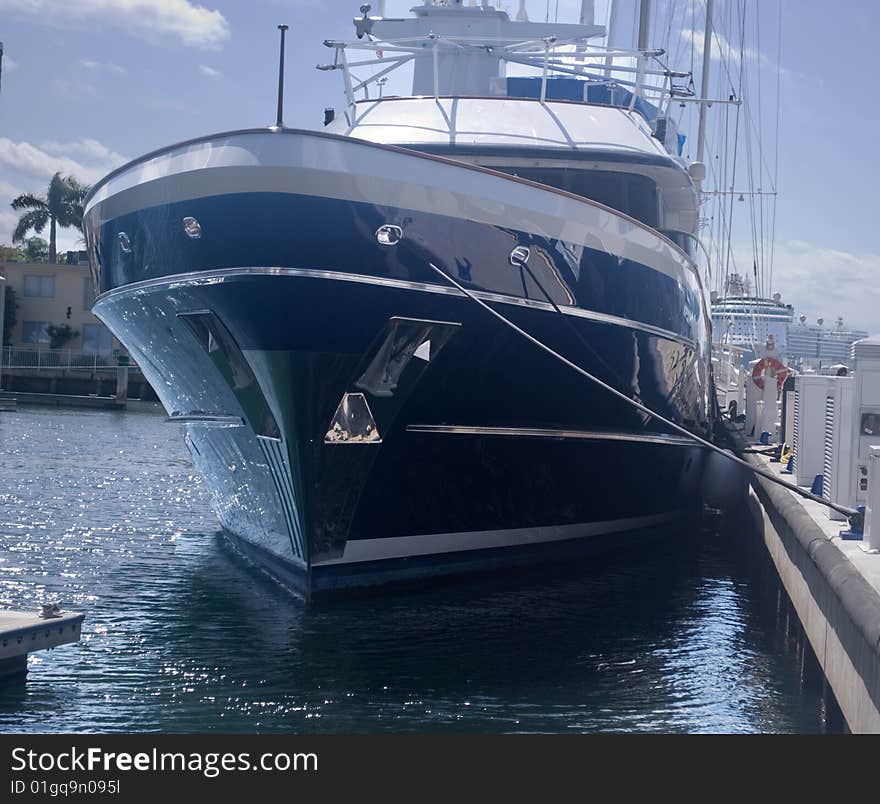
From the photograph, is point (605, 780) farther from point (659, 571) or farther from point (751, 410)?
point (751, 410)

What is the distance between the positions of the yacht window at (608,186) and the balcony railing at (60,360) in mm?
37762

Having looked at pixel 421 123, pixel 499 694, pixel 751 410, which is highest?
pixel 421 123

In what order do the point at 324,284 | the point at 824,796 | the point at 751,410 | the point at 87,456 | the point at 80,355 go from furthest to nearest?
the point at 80,355, the point at 87,456, the point at 751,410, the point at 324,284, the point at 824,796

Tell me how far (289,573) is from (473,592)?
5.27 ft

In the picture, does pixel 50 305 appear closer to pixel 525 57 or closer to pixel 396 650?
pixel 525 57

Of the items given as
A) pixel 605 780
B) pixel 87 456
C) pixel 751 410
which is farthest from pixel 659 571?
pixel 87 456

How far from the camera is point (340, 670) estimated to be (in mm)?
8164

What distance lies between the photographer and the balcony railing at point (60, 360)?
48353 mm

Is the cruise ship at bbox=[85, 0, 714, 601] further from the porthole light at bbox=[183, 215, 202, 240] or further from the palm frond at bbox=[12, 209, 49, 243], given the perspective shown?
the palm frond at bbox=[12, 209, 49, 243]

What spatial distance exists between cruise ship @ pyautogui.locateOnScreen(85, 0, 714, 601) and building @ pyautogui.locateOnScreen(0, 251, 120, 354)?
41.4m

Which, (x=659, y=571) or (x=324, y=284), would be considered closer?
(x=324, y=284)

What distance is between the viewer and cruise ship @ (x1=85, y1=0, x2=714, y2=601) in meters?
8.84

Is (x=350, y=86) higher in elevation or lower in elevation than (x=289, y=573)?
higher

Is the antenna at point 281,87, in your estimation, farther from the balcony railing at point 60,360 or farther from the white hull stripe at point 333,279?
the balcony railing at point 60,360
